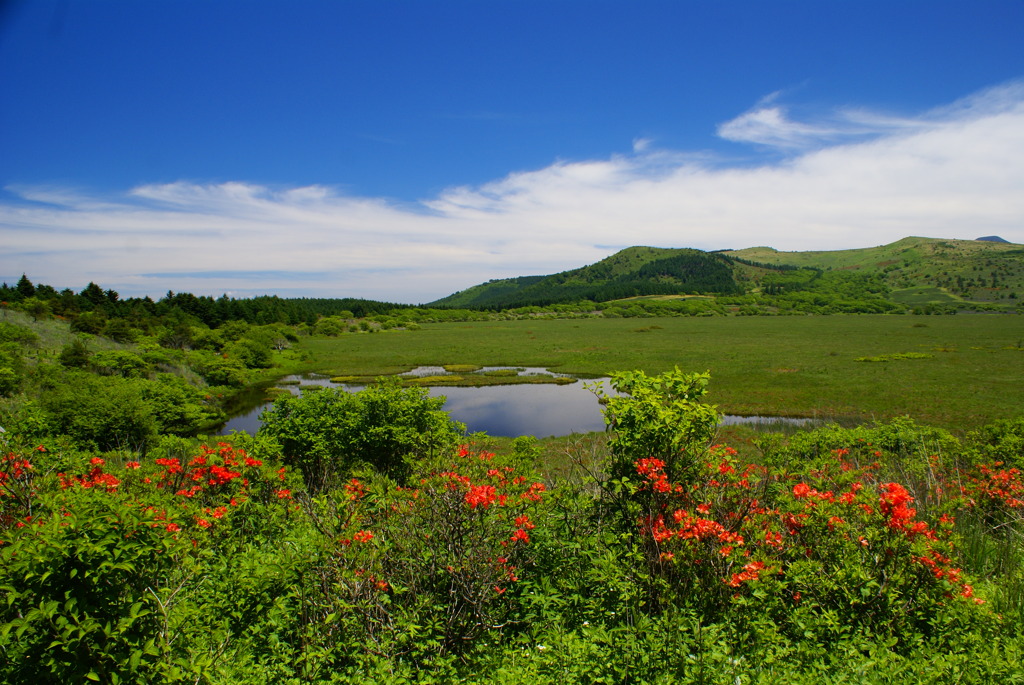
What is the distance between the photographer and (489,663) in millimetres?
4844

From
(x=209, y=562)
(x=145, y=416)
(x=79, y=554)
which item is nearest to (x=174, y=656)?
(x=79, y=554)

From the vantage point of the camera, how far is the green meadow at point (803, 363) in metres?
28.8

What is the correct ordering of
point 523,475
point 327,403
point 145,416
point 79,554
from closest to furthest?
point 79,554
point 523,475
point 327,403
point 145,416

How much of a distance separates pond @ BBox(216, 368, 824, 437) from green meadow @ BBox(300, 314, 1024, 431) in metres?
4.44

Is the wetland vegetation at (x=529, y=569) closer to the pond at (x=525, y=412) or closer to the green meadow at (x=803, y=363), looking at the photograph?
the pond at (x=525, y=412)

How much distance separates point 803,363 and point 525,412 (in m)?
30.8

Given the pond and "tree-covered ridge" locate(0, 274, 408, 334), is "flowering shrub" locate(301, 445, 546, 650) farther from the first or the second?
"tree-covered ridge" locate(0, 274, 408, 334)

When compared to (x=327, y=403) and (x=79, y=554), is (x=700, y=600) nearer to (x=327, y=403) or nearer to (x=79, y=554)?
(x=79, y=554)

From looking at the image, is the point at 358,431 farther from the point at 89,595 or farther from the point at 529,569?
the point at 89,595

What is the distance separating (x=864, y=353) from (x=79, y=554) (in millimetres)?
64260

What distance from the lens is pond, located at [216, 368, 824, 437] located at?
26.8 metres

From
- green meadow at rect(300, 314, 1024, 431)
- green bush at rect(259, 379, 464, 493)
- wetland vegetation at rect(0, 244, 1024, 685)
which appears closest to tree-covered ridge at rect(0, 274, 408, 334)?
green meadow at rect(300, 314, 1024, 431)

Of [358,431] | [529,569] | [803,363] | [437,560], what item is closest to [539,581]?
[529,569]

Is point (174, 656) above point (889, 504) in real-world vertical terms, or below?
below
